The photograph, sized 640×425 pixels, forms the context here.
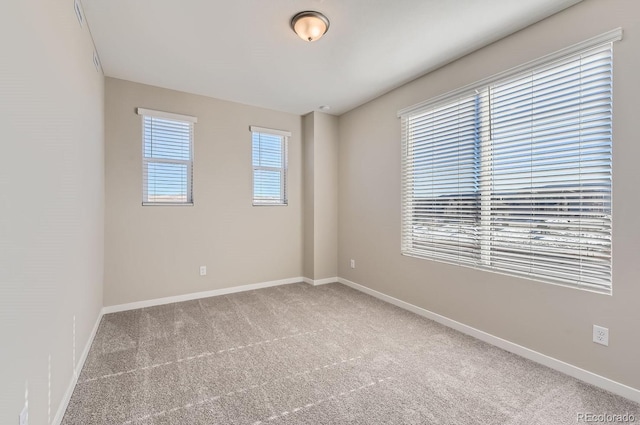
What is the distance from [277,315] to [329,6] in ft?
9.97

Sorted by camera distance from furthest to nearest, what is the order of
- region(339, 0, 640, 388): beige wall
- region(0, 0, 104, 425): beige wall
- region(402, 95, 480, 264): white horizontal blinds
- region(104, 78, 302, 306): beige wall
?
region(104, 78, 302, 306): beige wall
region(402, 95, 480, 264): white horizontal blinds
region(339, 0, 640, 388): beige wall
region(0, 0, 104, 425): beige wall

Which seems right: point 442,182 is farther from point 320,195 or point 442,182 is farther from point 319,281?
point 319,281

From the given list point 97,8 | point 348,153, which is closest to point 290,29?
point 97,8

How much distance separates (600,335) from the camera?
2.07 meters

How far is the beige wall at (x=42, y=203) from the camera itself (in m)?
1.16

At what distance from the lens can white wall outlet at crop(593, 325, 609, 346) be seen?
2041mm

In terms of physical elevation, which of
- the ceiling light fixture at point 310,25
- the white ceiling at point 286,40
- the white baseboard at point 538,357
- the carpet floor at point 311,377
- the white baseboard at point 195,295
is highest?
the white ceiling at point 286,40

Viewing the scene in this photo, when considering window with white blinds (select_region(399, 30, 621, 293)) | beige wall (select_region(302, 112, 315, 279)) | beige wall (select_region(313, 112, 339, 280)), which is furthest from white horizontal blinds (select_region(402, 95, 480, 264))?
beige wall (select_region(302, 112, 315, 279))

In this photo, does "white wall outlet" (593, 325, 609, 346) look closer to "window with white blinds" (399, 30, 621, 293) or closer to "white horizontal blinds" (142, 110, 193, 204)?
"window with white blinds" (399, 30, 621, 293)

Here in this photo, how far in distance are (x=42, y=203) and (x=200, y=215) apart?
8.25 feet

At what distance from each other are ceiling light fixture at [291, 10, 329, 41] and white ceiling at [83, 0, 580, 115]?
0.17ft

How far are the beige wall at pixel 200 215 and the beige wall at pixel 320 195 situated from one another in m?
0.16

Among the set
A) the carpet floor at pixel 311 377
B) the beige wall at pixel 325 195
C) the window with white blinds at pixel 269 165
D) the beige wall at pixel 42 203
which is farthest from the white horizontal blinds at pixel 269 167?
the beige wall at pixel 42 203

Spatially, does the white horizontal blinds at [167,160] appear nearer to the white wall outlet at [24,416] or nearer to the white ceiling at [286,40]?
the white ceiling at [286,40]
